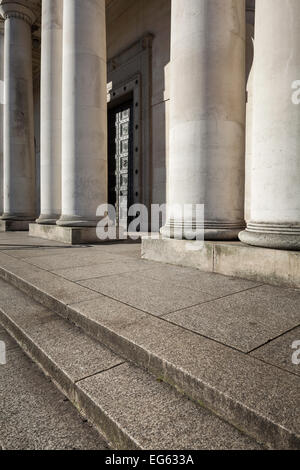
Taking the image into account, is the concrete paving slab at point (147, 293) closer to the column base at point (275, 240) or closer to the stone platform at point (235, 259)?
the stone platform at point (235, 259)

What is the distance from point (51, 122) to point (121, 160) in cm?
553

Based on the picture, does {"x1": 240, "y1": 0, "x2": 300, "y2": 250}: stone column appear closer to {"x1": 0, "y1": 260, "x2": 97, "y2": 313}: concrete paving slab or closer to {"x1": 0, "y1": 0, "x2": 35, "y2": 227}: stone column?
{"x1": 0, "y1": 260, "x2": 97, "y2": 313}: concrete paving slab

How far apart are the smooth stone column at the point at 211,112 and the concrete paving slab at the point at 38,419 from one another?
5.01 m

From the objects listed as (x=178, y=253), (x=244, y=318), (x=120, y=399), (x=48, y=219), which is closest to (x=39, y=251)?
(x=178, y=253)

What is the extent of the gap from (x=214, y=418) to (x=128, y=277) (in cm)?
401

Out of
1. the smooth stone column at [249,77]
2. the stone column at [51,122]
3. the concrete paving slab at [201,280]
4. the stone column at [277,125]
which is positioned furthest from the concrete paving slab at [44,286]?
the smooth stone column at [249,77]

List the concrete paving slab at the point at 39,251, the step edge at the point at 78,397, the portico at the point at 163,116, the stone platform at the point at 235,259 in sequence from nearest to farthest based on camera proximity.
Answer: the step edge at the point at 78,397 < the stone platform at the point at 235,259 < the portico at the point at 163,116 < the concrete paving slab at the point at 39,251

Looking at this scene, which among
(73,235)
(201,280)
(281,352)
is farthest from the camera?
(73,235)

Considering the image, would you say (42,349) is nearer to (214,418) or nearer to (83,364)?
(83,364)

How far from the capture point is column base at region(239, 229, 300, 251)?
5582 mm

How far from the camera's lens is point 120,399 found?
2.67 metres

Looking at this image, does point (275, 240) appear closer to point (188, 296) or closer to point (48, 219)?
point (188, 296)

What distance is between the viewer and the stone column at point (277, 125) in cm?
Answer: 559

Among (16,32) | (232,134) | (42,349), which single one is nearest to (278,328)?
(42,349)
